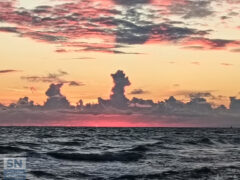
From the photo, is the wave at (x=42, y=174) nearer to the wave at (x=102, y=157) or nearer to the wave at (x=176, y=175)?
the wave at (x=176, y=175)

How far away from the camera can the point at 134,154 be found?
4219cm

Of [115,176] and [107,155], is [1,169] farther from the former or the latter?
[107,155]

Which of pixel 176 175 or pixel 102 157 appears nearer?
pixel 176 175

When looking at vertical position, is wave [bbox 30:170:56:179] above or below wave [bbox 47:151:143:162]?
above

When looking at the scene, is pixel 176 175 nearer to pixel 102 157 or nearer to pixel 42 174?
pixel 42 174

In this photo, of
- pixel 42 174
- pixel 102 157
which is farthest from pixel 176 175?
pixel 102 157

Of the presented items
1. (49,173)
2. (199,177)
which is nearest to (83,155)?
(49,173)

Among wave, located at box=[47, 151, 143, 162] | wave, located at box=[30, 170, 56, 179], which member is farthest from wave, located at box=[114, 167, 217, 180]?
wave, located at box=[47, 151, 143, 162]

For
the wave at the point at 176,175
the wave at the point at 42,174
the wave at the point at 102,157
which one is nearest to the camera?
the wave at the point at 42,174

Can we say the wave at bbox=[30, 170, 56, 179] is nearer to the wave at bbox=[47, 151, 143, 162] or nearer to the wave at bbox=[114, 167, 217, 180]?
the wave at bbox=[114, 167, 217, 180]

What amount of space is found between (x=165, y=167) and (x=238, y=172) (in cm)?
568

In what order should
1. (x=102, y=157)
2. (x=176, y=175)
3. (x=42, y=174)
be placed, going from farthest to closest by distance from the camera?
(x=102, y=157) → (x=176, y=175) → (x=42, y=174)

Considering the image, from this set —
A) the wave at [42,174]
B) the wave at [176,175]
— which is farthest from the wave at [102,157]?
the wave at [42,174]

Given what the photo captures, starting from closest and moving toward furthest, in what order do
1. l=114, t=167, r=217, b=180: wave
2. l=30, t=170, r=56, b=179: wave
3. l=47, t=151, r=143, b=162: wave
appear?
l=30, t=170, r=56, b=179: wave < l=114, t=167, r=217, b=180: wave < l=47, t=151, r=143, b=162: wave
